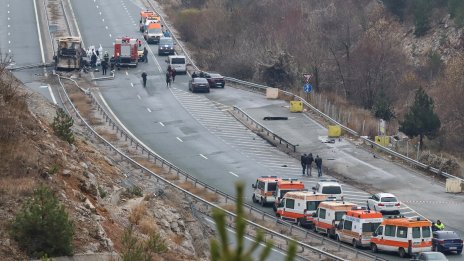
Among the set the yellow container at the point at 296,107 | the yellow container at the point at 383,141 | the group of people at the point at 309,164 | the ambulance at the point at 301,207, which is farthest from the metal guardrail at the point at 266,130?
the ambulance at the point at 301,207

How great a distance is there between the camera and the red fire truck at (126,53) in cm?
8425

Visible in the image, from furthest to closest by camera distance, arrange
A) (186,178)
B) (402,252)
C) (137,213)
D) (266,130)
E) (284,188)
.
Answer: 1. (266,130)
2. (186,178)
3. (284,188)
4. (402,252)
5. (137,213)

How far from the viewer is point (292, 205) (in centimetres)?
4356

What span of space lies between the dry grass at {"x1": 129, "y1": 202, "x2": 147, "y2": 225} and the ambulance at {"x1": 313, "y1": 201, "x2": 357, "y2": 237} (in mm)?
10161

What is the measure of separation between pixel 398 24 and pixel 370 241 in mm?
70231

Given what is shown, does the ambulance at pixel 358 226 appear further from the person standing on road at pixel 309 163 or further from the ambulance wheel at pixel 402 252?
the person standing on road at pixel 309 163

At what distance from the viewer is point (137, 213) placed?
103ft

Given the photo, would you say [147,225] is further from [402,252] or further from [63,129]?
[402,252]

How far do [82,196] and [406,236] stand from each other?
13.4 meters

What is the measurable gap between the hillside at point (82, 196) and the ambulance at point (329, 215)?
5.58 m

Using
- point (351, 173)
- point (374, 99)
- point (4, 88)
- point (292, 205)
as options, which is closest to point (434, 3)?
point (374, 99)

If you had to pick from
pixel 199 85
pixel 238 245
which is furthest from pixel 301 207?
pixel 199 85

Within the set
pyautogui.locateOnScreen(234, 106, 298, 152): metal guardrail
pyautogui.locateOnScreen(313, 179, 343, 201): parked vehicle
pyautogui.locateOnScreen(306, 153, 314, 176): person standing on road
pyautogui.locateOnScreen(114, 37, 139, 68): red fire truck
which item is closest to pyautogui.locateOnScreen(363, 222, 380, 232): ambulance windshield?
pyautogui.locateOnScreen(313, 179, 343, 201): parked vehicle

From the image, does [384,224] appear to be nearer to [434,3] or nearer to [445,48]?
[445,48]
